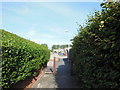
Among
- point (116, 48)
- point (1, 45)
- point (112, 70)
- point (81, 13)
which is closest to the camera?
point (116, 48)

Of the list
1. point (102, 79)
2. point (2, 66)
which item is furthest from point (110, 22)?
point (2, 66)

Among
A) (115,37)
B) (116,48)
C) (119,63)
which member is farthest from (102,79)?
(115,37)

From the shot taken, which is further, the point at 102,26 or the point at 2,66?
the point at 2,66

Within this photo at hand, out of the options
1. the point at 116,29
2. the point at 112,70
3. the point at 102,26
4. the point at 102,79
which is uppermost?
the point at 102,26

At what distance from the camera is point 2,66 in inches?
94.7

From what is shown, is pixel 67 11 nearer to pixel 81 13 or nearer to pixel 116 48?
pixel 81 13

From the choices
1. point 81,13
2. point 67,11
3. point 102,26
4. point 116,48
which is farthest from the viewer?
point 67,11

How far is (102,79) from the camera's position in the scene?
204 centimetres

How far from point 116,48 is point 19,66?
3547mm

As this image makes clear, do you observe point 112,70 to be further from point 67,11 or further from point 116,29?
point 67,11

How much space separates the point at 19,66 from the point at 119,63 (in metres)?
3.54

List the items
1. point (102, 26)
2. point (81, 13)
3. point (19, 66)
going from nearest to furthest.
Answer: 1. point (102, 26)
2. point (19, 66)
3. point (81, 13)

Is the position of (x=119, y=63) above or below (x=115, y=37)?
below

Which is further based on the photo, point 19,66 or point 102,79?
point 19,66
